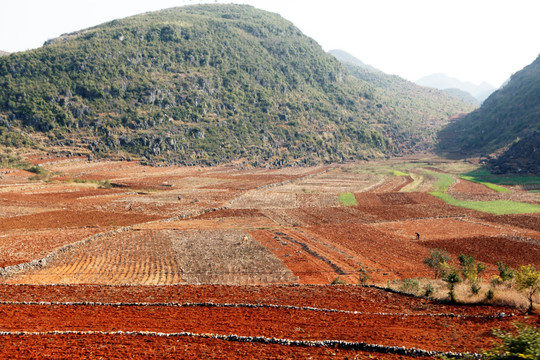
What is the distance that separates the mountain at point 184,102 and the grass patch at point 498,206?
239 feet

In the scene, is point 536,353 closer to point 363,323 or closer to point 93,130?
point 363,323

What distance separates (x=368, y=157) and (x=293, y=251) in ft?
395

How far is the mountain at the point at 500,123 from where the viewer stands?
124m

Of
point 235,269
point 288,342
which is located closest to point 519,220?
point 235,269

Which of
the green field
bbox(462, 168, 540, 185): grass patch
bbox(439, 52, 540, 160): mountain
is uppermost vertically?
bbox(439, 52, 540, 160): mountain

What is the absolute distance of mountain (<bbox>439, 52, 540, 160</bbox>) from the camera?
408ft

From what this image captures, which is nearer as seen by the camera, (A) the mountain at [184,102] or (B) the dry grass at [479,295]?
(B) the dry grass at [479,295]

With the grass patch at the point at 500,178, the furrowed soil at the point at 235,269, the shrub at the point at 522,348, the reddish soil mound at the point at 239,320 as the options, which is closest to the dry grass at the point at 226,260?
the furrowed soil at the point at 235,269

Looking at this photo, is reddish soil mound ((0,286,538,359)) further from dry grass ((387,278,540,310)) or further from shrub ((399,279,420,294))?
shrub ((399,279,420,294))

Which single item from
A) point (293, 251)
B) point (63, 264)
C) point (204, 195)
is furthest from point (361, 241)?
point (204, 195)

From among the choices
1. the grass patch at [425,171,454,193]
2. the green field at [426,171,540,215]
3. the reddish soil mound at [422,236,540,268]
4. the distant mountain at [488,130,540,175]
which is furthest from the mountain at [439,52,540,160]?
the reddish soil mound at [422,236,540,268]

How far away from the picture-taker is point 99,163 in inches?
3999

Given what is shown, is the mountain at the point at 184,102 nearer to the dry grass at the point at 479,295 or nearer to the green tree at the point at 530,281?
the dry grass at the point at 479,295

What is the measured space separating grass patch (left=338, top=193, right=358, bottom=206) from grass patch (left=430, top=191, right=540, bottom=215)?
52.0 ft
